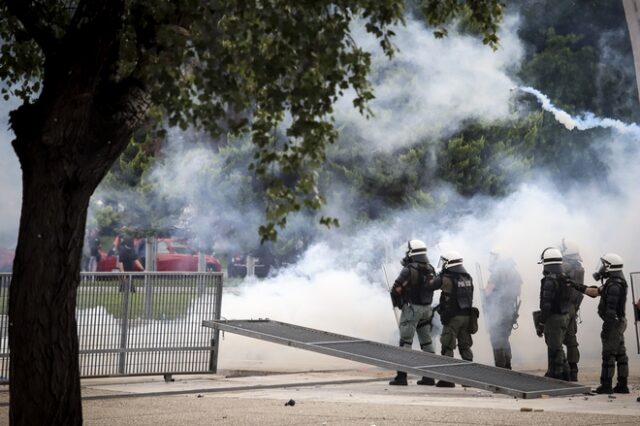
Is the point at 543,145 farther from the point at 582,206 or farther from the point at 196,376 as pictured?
the point at 196,376

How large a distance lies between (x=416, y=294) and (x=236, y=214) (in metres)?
16.9

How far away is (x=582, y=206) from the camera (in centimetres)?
2708

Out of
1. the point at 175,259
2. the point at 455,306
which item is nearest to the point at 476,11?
the point at 455,306

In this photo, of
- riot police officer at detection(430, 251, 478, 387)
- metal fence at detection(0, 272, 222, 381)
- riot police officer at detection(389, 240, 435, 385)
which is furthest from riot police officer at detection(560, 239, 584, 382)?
metal fence at detection(0, 272, 222, 381)

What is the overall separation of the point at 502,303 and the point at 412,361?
3.86 meters

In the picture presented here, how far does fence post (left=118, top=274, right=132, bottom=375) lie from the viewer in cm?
1401

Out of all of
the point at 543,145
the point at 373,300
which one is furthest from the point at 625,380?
the point at 543,145

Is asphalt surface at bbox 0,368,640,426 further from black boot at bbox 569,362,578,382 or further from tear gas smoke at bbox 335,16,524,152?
tear gas smoke at bbox 335,16,524,152

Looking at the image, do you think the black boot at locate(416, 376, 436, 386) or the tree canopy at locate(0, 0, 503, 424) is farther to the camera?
the black boot at locate(416, 376, 436, 386)

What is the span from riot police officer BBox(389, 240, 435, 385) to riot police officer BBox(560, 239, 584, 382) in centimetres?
167

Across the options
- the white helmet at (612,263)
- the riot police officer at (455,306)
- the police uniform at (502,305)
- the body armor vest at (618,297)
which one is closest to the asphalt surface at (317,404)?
the riot police officer at (455,306)

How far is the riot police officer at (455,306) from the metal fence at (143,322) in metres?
2.72

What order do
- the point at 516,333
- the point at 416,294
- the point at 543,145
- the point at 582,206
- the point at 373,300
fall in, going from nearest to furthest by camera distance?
the point at 416,294 < the point at 516,333 < the point at 373,300 < the point at 582,206 < the point at 543,145

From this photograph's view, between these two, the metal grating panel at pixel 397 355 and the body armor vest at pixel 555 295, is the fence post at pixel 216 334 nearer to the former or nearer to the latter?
the metal grating panel at pixel 397 355
